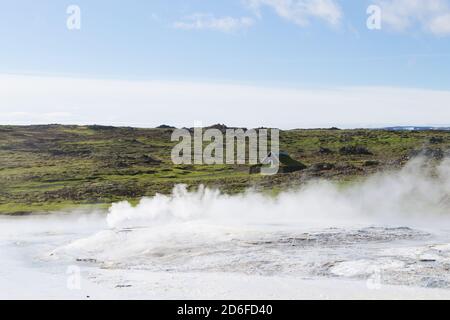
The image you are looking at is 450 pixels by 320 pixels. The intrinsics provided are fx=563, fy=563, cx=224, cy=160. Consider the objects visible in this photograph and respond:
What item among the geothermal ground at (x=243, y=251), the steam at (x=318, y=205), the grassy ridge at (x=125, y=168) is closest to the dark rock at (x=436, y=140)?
the grassy ridge at (x=125, y=168)

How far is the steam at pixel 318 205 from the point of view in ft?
146

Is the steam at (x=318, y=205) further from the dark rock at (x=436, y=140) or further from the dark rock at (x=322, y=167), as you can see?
the dark rock at (x=436, y=140)

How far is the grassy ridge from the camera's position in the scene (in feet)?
213

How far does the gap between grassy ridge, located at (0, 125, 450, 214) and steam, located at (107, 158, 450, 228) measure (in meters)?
5.03

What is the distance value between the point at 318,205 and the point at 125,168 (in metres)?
48.3

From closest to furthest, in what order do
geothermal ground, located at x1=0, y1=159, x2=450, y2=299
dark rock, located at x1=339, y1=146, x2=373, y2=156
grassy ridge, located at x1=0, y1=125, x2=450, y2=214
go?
geothermal ground, located at x1=0, y1=159, x2=450, y2=299 → grassy ridge, located at x1=0, y1=125, x2=450, y2=214 → dark rock, located at x1=339, y1=146, x2=373, y2=156

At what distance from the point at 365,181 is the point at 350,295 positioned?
41568 millimetres

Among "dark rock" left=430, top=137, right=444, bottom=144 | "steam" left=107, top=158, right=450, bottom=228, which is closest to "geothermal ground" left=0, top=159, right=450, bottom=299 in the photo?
"steam" left=107, top=158, right=450, bottom=228

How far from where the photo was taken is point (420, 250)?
29.6 metres

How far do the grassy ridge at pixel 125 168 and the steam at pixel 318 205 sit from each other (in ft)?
16.5

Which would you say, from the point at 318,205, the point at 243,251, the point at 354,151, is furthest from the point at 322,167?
the point at 243,251

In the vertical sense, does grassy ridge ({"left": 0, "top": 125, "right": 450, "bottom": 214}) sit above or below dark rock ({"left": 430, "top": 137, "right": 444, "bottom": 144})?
below

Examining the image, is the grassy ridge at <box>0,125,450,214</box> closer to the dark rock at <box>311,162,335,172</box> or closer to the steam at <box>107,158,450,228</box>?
the dark rock at <box>311,162,335,172</box>
